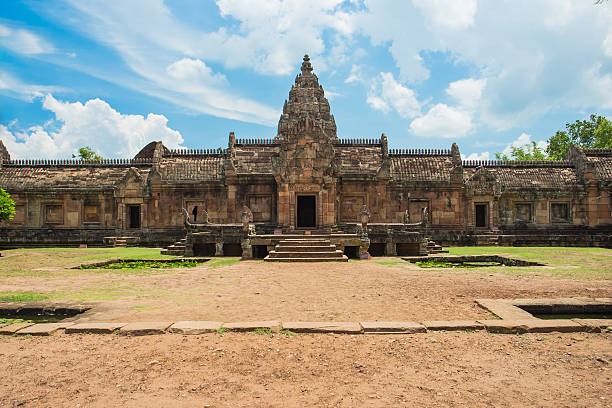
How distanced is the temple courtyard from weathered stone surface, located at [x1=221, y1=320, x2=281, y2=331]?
12cm

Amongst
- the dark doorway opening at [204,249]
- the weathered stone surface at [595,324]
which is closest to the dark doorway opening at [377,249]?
the dark doorway opening at [204,249]

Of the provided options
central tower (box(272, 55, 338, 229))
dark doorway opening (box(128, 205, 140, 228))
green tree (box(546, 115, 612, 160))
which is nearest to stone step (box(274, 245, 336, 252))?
central tower (box(272, 55, 338, 229))

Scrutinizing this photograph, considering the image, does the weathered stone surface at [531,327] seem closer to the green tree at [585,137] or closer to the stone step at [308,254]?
the stone step at [308,254]

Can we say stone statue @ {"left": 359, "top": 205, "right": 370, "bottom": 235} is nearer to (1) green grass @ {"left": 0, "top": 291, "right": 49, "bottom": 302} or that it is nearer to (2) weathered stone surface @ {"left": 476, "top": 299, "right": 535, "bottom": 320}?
(2) weathered stone surface @ {"left": 476, "top": 299, "right": 535, "bottom": 320}

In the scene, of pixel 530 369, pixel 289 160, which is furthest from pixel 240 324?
pixel 289 160

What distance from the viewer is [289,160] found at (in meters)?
Result: 20.0

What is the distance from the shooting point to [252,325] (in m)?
5.52

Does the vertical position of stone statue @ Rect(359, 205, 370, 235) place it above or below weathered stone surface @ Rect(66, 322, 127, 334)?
above

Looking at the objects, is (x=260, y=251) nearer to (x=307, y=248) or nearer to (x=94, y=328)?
(x=307, y=248)

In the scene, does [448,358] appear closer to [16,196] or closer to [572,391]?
[572,391]

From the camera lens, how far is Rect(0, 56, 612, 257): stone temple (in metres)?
22.8

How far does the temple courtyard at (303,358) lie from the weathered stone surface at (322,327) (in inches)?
4.1

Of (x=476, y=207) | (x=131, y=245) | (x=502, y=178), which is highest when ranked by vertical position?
(x=502, y=178)

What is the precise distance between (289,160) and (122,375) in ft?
53.9
